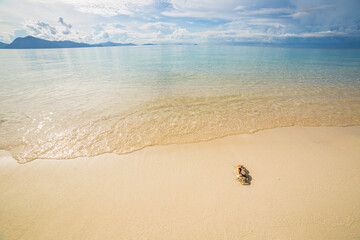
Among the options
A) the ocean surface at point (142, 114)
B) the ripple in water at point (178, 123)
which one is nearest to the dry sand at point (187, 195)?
the ripple in water at point (178, 123)

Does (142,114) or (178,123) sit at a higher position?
(142,114)

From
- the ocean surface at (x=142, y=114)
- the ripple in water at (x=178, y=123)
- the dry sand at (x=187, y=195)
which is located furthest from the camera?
the ocean surface at (x=142, y=114)

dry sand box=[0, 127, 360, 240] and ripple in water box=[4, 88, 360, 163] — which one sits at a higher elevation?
ripple in water box=[4, 88, 360, 163]

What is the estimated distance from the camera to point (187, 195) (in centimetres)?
433

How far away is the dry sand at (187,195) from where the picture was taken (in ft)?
11.7

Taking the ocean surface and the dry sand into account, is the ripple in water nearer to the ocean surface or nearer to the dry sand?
the ocean surface

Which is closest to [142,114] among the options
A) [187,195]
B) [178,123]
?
[178,123]

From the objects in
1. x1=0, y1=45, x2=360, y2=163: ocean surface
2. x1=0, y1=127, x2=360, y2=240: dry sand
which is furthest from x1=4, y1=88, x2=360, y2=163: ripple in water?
x1=0, y1=127, x2=360, y2=240: dry sand

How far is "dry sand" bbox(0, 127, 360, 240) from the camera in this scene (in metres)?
3.57

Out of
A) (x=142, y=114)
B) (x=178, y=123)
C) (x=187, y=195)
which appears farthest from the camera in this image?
(x=142, y=114)

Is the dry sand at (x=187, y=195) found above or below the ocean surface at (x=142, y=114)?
below

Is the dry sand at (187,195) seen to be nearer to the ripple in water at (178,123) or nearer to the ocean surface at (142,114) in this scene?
the ripple in water at (178,123)

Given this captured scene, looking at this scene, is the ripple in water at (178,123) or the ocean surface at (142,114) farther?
the ocean surface at (142,114)

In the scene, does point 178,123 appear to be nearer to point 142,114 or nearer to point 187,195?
point 142,114
